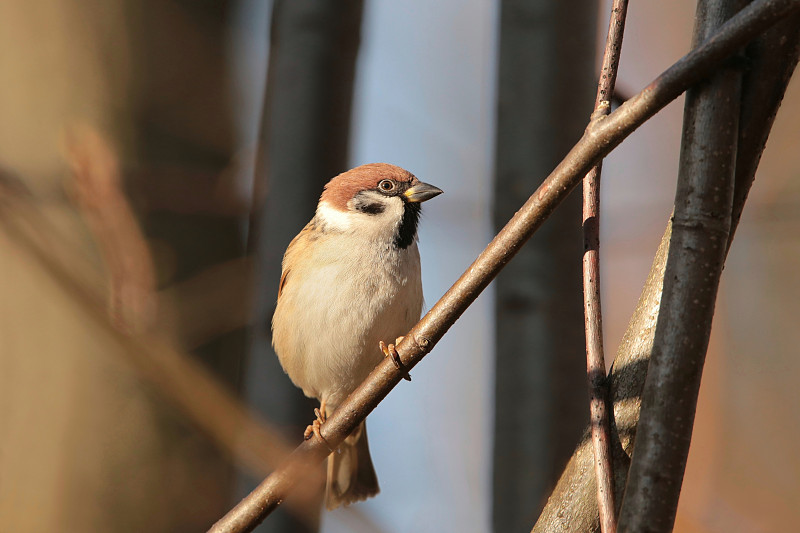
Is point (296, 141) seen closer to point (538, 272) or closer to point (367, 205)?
point (367, 205)

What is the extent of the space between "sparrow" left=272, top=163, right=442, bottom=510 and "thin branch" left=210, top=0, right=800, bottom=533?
1.18 m

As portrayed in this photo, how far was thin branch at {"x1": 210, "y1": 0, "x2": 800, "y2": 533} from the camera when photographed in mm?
1098

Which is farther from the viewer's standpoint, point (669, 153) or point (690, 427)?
point (669, 153)

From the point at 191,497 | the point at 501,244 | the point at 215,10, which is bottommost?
the point at 191,497

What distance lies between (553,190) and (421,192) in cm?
196

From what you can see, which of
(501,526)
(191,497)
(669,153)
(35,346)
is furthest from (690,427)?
(669,153)

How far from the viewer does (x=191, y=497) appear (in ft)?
14.3

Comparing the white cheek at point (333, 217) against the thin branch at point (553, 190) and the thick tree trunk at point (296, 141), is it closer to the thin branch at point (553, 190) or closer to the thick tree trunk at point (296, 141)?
the thick tree trunk at point (296, 141)

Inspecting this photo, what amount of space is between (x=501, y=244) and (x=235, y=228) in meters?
3.84

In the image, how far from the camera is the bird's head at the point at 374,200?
10.3 ft

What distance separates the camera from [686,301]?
110cm

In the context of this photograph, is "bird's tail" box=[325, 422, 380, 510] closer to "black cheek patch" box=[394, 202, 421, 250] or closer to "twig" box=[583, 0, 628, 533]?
"black cheek patch" box=[394, 202, 421, 250]

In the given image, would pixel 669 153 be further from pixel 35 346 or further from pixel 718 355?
pixel 35 346

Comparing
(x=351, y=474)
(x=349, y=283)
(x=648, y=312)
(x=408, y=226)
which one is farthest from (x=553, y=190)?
(x=351, y=474)
